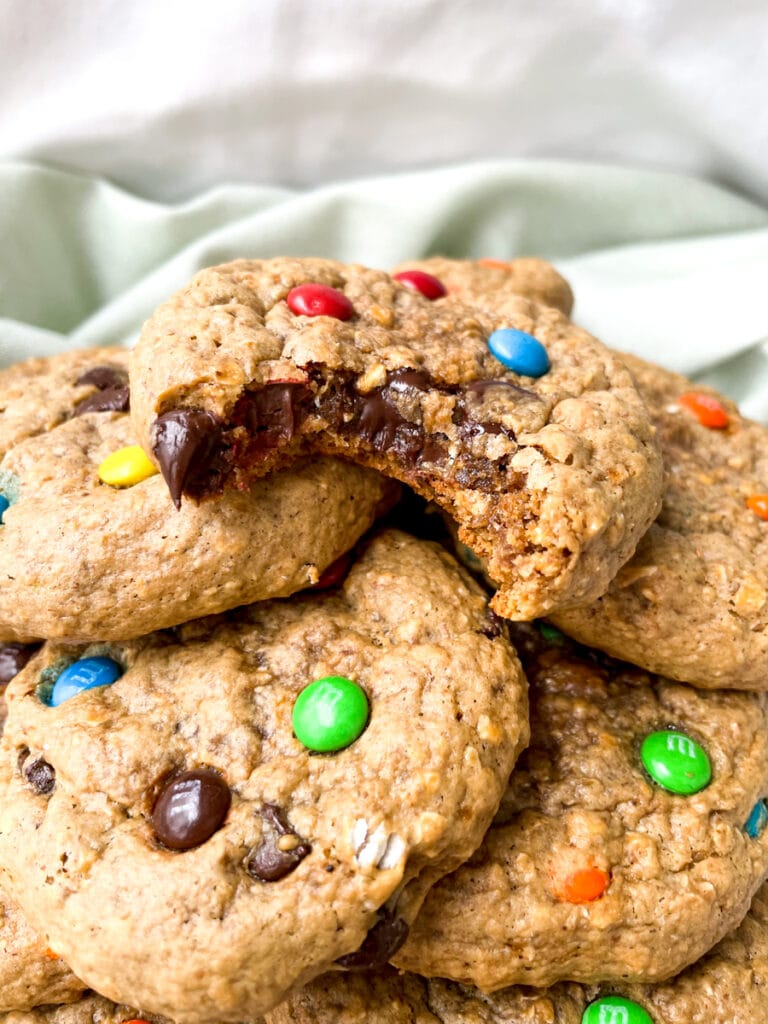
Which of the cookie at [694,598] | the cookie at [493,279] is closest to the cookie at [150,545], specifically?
the cookie at [694,598]

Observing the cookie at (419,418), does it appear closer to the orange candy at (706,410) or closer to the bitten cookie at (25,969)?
the orange candy at (706,410)

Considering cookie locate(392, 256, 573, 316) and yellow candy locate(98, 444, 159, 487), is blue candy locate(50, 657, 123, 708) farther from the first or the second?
cookie locate(392, 256, 573, 316)

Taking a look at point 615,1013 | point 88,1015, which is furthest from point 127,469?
point 615,1013

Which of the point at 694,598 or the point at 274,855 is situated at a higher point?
the point at 694,598

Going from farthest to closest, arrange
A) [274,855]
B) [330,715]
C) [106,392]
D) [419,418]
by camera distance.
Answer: [106,392], [419,418], [330,715], [274,855]

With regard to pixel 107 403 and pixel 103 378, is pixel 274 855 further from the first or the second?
pixel 103 378

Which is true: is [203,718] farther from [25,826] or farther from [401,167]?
[401,167]

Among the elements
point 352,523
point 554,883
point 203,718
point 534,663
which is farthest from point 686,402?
point 203,718
